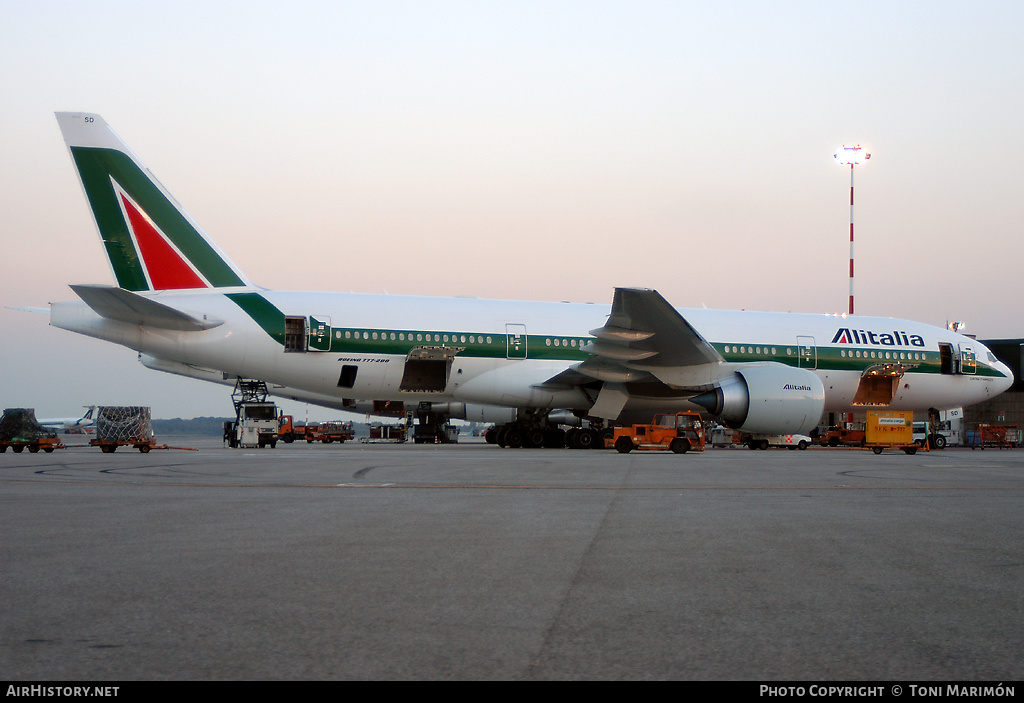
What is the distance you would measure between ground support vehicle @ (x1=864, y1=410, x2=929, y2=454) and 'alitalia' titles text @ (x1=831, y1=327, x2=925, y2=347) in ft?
12.0

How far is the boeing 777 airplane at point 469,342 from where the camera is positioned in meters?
24.4

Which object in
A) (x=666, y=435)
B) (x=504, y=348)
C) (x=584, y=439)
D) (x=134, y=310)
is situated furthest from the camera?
(x=584, y=439)

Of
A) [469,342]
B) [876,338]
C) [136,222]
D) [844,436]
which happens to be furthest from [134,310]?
[844,436]

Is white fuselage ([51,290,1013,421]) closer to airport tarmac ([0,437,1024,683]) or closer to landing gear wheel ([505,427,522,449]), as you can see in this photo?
landing gear wheel ([505,427,522,449])

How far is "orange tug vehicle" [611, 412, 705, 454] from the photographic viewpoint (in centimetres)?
2586

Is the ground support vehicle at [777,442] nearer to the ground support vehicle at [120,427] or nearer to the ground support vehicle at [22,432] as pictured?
the ground support vehicle at [120,427]

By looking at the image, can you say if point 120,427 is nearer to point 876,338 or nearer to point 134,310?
point 134,310

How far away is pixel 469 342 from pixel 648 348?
213 inches

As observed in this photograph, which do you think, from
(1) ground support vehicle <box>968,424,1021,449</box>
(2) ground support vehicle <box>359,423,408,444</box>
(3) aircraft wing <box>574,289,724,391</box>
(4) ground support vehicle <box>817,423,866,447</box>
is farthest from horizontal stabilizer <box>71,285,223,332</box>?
(2) ground support vehicle <box>359,423,408,444</box>

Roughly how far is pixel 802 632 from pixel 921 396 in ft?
101

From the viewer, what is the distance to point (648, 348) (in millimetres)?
25938

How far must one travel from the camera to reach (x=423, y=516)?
8867 mm

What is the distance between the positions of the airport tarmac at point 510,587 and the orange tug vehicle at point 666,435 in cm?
1472

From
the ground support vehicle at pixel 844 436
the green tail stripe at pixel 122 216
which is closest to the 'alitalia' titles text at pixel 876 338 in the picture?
the ground support vehicle at pixel 844 436
